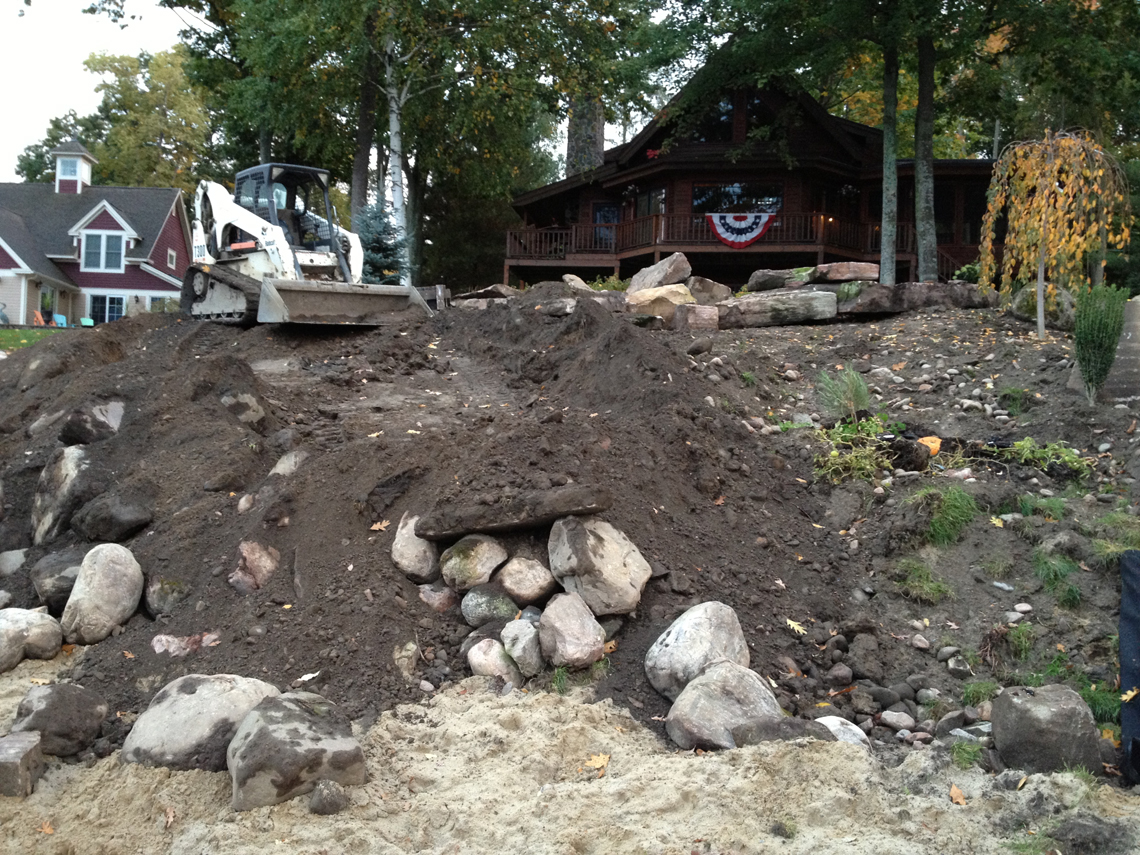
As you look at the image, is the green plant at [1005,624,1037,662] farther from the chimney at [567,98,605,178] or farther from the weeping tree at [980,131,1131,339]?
the chimney at [567,98,605,178]

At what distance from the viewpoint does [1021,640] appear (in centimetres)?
535

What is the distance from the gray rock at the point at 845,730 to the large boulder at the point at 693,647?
0.54m

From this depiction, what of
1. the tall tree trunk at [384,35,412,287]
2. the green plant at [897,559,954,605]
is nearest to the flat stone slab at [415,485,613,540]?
the green plant at [897,559,954,605]

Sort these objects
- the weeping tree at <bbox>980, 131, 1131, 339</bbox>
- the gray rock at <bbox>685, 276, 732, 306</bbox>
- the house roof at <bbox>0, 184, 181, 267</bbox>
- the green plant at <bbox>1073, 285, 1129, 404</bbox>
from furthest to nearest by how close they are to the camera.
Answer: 1. the house roof at <bbox>0, 184, 181, 267</bbox>
2. the gray rock at <bbox>685, 276, 732, 306</bbox>
3. the weeping tree at <bbox>980, 131, 1131, 339</bbox>
4. the green plant at <bbox>1073, 285, 1129, 404</bbox>

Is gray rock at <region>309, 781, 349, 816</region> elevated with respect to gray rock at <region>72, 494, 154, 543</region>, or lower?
lower

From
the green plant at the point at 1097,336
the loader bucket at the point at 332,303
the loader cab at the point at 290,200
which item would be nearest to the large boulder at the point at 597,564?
the green plant at the point at 1097,336

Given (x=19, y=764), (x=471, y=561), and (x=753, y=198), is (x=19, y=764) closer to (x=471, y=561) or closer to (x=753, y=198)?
(x=471, y=561)

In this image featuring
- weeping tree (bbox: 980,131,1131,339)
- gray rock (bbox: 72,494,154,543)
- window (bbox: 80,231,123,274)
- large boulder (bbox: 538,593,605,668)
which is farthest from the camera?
window (bbox: 80,231,123,274)

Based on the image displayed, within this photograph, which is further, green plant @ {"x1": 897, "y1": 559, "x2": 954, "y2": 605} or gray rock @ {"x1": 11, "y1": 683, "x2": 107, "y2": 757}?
green plant @ {"x1": 897, "y1": 559, "x2": 954, "y2": 605}

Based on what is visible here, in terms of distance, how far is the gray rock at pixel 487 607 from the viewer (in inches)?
216

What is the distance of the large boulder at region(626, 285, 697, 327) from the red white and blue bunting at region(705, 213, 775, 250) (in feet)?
33.4

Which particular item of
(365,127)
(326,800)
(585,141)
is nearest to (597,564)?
(326,800)

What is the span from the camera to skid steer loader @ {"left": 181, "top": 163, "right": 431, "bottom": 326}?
37.4ft

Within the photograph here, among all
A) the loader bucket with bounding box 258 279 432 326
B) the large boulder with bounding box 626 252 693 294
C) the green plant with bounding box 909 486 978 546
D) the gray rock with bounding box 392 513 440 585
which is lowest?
the gray rock with bounding box 392 513 440 585
